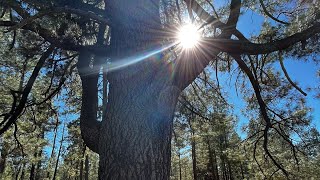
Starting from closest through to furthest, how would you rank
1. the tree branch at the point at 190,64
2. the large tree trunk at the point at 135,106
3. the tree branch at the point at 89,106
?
the large tree trunk at the point at 135,106 → the tree branch at the point at 190,64 → the tree branch at the point at 89,106

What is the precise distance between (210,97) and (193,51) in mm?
2571

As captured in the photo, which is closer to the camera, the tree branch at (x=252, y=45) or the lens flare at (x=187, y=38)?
the tree branch at (x=252, y=45)

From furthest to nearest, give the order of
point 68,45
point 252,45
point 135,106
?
point 68,45 < point 252,45 < point 135,106

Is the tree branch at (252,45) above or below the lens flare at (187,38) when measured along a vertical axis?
below

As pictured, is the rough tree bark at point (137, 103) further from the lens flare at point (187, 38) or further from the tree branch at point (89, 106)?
the lens flare at point (187, 38)

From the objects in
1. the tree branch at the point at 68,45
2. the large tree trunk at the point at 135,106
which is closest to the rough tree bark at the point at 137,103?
the large tree trunk at the point at 135,106

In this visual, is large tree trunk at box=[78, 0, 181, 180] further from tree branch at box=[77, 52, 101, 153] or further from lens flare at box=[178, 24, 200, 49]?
lens flare at box=[178, 24, 200, 49]

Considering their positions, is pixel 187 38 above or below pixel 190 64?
above

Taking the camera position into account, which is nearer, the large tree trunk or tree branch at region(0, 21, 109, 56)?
the large tree trunk

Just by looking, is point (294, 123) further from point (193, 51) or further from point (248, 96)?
point (193, 51)

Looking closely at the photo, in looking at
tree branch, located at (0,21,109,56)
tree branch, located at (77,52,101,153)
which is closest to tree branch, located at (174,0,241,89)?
tree branch, located at (0,21,109,56)

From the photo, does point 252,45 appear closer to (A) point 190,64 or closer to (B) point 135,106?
(A) point 190,64

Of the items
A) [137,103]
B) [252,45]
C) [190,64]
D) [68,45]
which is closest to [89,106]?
[68,45]

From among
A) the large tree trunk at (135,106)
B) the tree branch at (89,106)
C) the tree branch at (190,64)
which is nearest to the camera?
the large tree trunk at (135,106)
